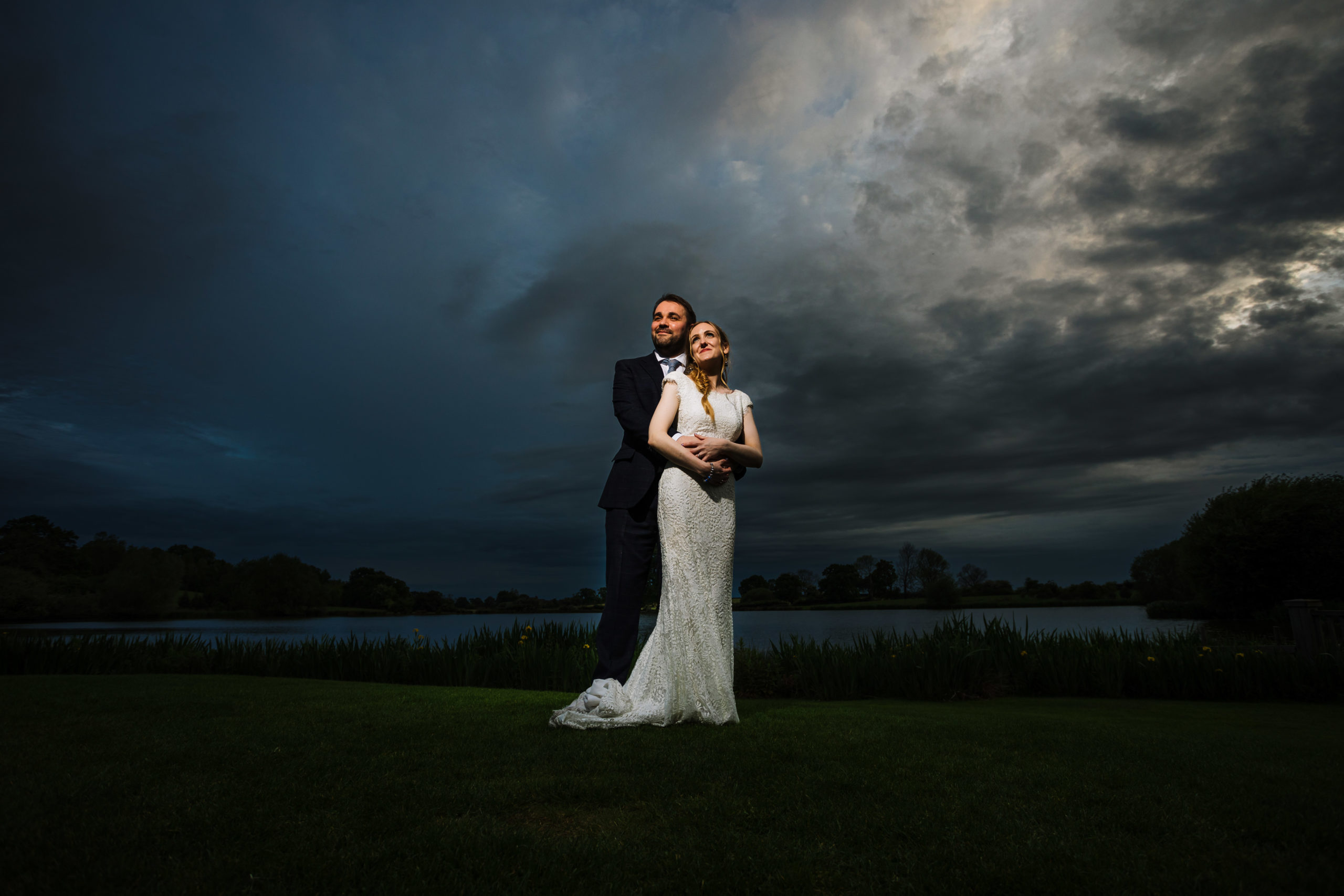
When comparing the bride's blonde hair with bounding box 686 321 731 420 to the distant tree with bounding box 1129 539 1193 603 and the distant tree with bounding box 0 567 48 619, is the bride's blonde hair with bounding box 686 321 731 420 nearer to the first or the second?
the distant tree with bounding box 0 567 48 619

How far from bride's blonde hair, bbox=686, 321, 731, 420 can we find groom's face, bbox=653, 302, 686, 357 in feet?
0.83

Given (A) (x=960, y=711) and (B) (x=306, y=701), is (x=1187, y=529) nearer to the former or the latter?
(A) (x=960, y=711)

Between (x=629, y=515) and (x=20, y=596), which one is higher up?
(x=629, y=515)

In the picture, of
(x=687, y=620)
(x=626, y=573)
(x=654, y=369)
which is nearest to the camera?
(x=687, y=620)

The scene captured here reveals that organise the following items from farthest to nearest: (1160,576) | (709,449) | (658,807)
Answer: (1160,576) → (709,449) → (658,807)

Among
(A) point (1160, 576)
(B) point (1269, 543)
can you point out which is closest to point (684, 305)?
(B) point (1269, 543)

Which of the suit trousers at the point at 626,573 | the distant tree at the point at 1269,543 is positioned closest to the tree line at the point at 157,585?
the suit trousers at the point at 626,573

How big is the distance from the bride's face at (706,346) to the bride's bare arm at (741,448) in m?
0.42

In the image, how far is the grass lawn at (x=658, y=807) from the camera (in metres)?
1.64

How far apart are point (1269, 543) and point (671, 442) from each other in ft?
74.1

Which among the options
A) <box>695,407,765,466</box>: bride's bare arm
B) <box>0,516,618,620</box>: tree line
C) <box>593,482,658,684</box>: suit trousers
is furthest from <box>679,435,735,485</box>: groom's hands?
<box>0,516,618,620</box>: tree line

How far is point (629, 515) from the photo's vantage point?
4285 mm

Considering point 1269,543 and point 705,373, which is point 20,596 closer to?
point 705,373

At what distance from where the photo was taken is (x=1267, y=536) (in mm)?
17953
